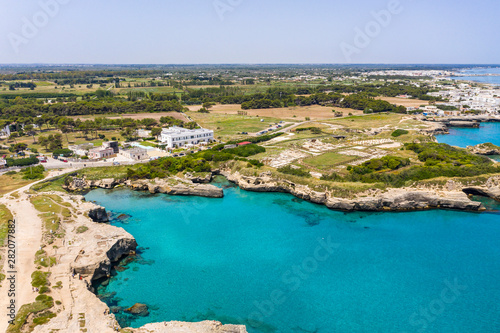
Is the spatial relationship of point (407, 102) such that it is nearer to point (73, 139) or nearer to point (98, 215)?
point (73, 139)

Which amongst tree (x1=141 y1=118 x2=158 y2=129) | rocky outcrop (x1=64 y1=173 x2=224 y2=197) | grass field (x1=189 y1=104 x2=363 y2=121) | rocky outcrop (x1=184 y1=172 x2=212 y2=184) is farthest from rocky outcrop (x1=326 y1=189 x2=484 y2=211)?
grass field (x1=189 y1=104 x2=363 y2=121)

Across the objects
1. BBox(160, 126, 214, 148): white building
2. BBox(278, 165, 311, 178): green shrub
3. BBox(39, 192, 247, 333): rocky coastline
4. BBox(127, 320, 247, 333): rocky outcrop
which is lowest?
BBox(127, 320, 247, 333): rocky outcrop

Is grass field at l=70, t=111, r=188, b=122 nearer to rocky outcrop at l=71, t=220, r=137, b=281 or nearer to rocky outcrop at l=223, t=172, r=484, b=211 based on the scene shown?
rocky outcrop at l=223, t=172, r=484, b=211

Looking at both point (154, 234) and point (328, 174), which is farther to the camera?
point (328, 174)

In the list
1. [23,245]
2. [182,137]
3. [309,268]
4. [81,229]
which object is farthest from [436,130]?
[23,245]

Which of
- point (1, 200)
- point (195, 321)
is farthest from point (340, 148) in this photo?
point (1, 200)

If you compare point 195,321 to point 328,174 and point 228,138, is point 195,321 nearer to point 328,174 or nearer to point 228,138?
point 328,174

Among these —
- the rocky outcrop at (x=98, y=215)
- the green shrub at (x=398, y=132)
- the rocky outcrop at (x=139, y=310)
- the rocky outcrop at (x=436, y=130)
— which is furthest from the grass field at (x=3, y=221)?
the rocky outcrop at (x=436, y=130)
